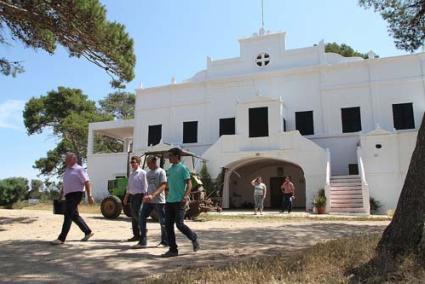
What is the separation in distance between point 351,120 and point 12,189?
18587 millimetres

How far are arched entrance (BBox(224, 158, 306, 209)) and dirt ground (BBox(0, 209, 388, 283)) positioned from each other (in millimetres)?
13993

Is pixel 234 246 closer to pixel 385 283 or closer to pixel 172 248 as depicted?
pixel 172 248

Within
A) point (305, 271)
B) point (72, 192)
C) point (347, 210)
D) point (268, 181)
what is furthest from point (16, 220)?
point (268, 181)

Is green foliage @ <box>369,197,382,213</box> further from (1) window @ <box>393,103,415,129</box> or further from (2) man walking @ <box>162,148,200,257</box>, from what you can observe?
(2) man walking @ <box>162,148,200,257</box>

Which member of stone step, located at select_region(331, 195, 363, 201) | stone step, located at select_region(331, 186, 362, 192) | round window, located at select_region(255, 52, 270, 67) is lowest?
stone step, located at select_region(331, 195, 363, 201)

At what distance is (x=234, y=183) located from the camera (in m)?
26.5

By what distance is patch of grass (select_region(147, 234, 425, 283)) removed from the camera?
4.87m

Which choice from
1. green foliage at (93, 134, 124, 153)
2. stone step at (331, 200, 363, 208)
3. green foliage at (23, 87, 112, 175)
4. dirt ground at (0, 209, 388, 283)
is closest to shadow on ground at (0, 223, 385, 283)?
dirt ground at (0, 209, 388, 283)

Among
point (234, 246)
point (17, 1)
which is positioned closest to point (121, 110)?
point (17, 1)

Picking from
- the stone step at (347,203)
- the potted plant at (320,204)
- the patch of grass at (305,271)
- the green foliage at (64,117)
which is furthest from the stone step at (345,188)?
the green foliage at (64,117)

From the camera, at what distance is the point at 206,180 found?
896 inches

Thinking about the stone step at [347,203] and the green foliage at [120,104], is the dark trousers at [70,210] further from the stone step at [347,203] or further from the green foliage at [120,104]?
the green foliage at [120,104]

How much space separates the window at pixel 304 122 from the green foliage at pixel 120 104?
88.9 feet

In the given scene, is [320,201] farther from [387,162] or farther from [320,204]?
[387,162]
